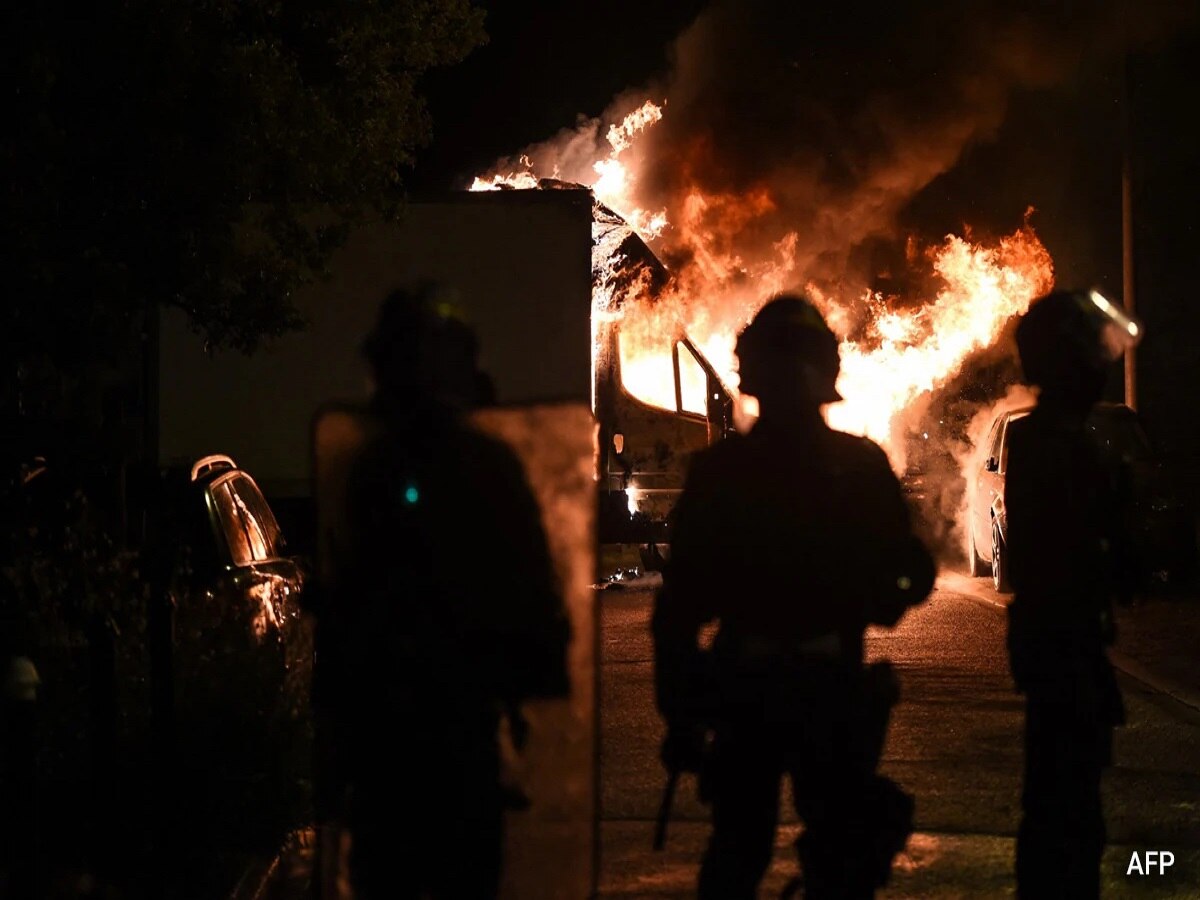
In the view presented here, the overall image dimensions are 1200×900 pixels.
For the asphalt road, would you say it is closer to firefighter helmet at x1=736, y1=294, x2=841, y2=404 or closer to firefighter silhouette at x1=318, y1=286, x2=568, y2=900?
firefighter silhouette at x1=318, y1=286, x2=568, y2=900

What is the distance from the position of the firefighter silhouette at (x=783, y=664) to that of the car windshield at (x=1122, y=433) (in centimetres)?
1345

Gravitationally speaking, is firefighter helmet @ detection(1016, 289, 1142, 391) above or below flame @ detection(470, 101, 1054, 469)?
below

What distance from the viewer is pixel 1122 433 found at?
1739 cm

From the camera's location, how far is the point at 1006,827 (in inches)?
282

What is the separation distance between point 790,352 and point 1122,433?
46.3 ft

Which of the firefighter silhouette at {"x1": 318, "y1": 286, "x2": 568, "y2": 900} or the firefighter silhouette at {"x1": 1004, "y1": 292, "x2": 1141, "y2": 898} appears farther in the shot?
the firefighter silhouette at {"x1": 1004, "y1": 292, "x2": 1141, "y2": 898}

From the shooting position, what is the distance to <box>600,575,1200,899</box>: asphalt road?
250 inches

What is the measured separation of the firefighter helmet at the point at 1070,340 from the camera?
462 cm

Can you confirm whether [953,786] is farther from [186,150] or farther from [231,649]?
[186,150]

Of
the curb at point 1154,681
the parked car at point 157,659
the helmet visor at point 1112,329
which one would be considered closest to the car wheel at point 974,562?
the curb at point 1154,681

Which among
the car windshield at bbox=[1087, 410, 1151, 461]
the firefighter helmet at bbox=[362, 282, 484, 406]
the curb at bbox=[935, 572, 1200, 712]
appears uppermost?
the car windshield at bbox=[1087, 410, 1151, 461]
